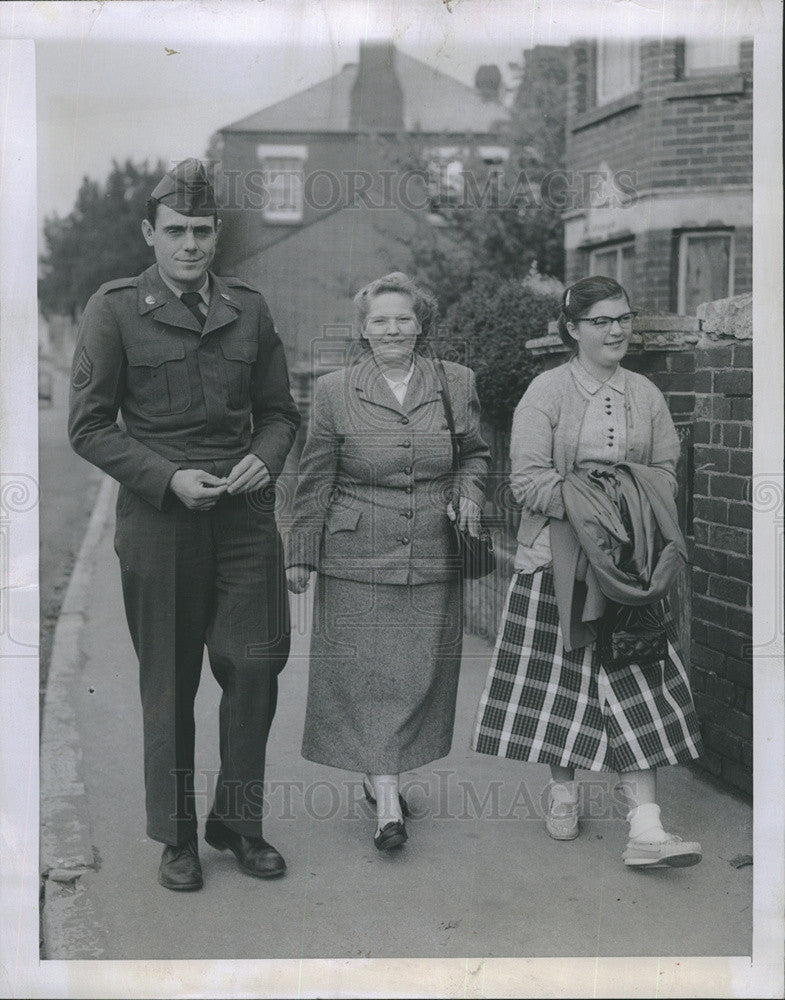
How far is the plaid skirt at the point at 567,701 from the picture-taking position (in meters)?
3.95

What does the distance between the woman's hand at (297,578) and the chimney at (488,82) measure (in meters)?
1.69

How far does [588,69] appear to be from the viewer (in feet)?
21.2

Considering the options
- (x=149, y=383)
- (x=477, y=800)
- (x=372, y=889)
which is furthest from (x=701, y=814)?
(x=149, y=383)

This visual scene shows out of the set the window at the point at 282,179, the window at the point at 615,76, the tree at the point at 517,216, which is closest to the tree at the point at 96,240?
the window at the point at 282,179

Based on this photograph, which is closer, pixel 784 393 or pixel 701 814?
pixel 784 393

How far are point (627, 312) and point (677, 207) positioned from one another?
3705mm

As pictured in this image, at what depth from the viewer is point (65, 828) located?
4.06 meters

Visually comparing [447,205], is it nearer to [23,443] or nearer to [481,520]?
[481,520]

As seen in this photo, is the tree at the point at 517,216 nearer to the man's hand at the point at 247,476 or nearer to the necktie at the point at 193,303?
the necktie at the point at 193,303

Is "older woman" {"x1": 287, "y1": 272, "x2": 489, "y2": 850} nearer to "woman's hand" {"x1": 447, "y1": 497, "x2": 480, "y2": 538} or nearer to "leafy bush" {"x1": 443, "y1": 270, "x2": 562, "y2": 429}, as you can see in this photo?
"woman's hand" {"x1": 447, "y1": 497, "x2": 480, "y2": 538}

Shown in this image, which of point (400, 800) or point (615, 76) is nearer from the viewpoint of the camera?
point (400, 800)

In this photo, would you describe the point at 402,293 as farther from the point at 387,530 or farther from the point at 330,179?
the point at 387,530

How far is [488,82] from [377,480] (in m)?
1.46

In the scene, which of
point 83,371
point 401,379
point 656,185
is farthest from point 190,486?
point 656,185
